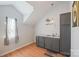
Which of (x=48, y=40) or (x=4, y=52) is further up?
(x=48, y=40)

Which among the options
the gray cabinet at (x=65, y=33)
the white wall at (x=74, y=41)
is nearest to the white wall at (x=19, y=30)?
the gray cabinet at (x=65, y=33)

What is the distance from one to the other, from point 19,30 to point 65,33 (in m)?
0.63

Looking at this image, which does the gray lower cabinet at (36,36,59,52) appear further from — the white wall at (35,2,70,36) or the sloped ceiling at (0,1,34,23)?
the sloped ceiling at (0,1,34,23)

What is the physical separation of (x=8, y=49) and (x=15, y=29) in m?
0.29

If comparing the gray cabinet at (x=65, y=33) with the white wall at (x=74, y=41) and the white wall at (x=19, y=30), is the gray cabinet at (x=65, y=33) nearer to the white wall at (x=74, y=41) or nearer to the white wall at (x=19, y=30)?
the white wall at (x=74, y=41)

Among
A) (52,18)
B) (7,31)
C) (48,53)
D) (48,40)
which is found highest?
(52,18)

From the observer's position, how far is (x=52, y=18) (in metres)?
1.64

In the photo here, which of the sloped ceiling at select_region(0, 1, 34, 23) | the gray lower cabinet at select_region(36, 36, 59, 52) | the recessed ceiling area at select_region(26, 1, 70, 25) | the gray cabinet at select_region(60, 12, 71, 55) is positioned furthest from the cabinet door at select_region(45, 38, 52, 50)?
the sloped ceiling at select_region(0, 1, 34, 23)

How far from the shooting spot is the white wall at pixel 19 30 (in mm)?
1604

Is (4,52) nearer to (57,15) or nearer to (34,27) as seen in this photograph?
(34,27)

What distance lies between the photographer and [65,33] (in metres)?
1.58

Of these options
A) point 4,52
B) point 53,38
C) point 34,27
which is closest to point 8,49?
point 4,52

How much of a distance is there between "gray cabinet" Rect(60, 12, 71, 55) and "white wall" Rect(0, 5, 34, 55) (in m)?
0.41

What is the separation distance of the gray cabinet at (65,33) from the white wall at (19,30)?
41cm
